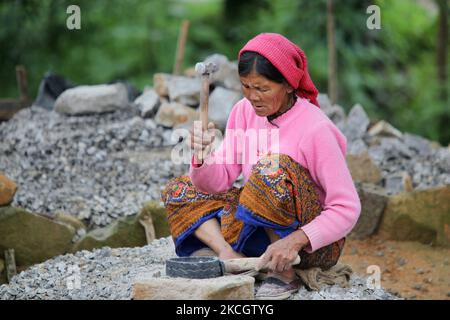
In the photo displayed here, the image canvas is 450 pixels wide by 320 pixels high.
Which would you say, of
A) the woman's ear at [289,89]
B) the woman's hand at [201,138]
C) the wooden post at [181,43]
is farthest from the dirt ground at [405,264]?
the wooden post at [181,43]

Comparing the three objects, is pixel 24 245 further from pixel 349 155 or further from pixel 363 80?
pixel 363 80

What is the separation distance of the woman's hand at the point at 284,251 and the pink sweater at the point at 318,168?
0.04 m

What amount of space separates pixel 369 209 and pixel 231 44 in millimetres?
6435

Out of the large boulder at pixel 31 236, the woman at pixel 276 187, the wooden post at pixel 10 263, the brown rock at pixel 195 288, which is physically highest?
the woman at pixel 276 187

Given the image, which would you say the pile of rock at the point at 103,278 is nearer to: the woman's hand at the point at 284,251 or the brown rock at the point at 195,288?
the brown rock at the point at 195,288

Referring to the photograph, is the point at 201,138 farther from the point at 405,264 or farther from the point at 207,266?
the point at 405,264

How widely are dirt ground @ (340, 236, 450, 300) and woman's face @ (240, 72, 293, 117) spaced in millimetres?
1917

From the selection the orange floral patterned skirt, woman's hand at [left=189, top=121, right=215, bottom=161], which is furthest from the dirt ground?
woman's hand at [left=189, top=121, right=215, bottom=161]

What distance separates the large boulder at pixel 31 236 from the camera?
471cm

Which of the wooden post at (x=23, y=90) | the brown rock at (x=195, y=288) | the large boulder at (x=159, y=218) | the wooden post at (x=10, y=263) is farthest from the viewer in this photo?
the wooden post at (x=23, y=90)

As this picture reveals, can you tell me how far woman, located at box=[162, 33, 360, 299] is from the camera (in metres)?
3.03

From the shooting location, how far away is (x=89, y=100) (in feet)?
21.3
